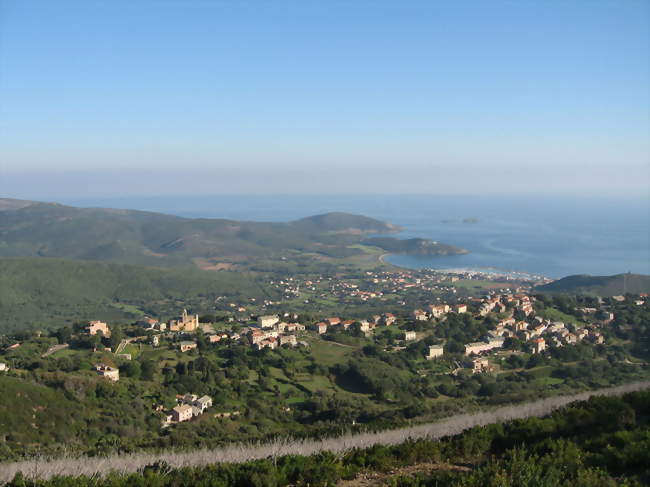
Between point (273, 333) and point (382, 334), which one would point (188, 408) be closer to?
point (273, 333)

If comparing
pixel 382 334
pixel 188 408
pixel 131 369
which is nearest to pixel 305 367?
pixel 188 408

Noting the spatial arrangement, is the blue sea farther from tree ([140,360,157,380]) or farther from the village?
tree ([140,360,157,380])

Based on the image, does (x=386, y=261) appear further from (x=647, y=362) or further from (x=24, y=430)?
(x=24, y=430)

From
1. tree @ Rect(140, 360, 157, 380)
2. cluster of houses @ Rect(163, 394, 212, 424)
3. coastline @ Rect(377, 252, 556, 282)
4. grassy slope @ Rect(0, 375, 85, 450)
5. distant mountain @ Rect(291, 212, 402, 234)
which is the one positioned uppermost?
distant mountain @ Rect(291, 212, 402, 234)

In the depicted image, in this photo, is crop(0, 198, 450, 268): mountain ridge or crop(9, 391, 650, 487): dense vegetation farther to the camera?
crop(0, 198, 450, 268): mountain ridge

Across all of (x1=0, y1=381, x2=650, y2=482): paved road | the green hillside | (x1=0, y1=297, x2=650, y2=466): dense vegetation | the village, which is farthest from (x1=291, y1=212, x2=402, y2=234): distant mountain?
(x1=0, y1=381, x2=650, y2=482): paved road

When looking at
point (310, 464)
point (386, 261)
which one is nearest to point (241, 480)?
point (310, 464)

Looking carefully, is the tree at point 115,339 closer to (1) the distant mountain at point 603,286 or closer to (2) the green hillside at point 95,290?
(2) the green hillside at point 95,290

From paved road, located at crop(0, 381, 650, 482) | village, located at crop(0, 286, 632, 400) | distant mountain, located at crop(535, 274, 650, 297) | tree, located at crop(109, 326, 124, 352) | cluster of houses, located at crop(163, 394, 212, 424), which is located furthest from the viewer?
distant mountain, located at crop(535, 274, 650, 297)
